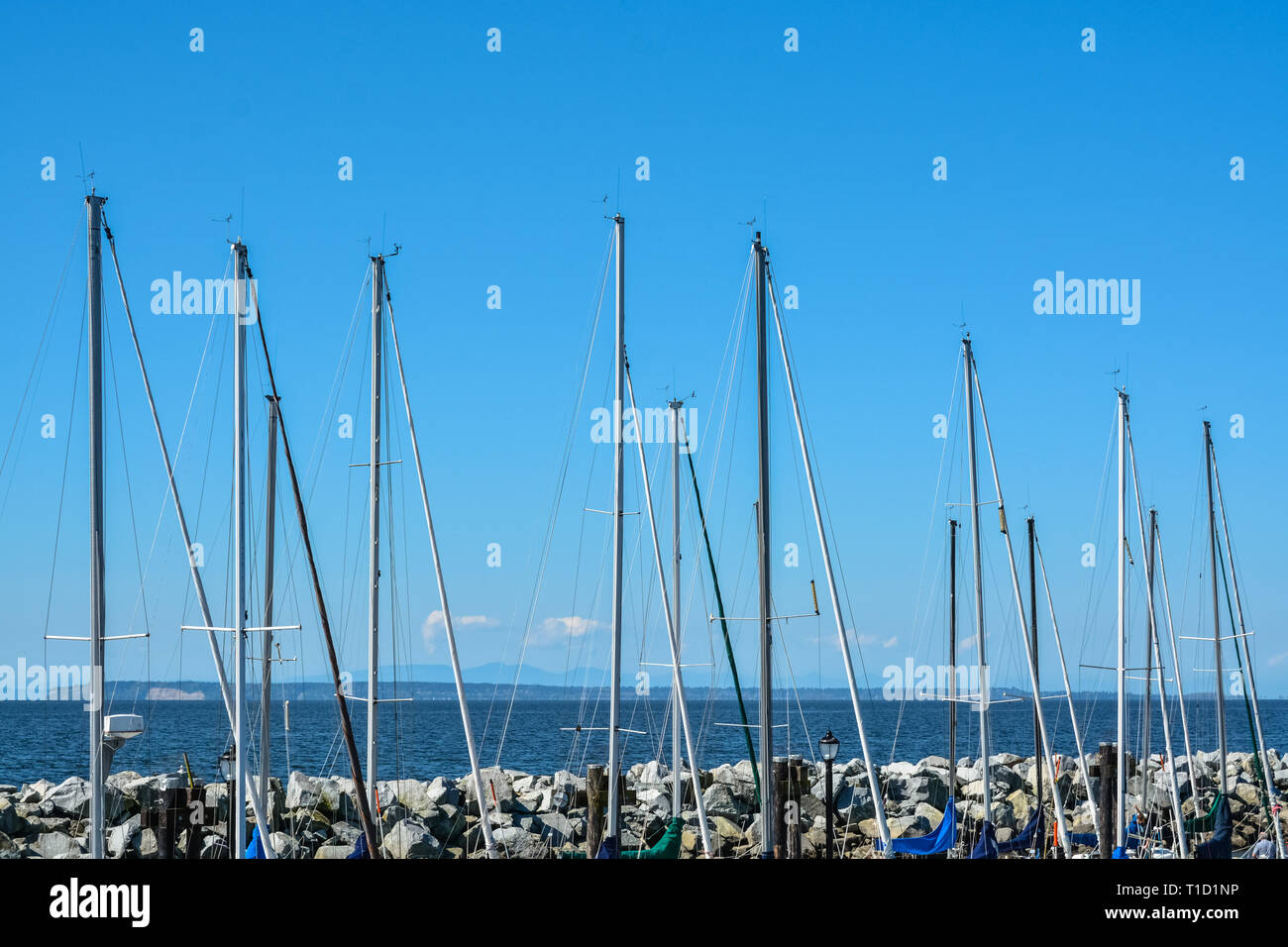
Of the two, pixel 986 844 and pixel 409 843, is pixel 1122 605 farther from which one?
pixel 409 843

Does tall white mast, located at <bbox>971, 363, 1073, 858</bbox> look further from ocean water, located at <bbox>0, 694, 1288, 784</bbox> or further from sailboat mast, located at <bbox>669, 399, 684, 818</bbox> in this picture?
ocean water, located at <bbox>0, 694, 1288, 784</bbox>

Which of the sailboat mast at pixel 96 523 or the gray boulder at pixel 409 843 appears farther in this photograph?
the gray boulder at pixel 409 843

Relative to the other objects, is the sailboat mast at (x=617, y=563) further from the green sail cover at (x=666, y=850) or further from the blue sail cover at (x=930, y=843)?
the blue sail cover at (x=930, y=843)

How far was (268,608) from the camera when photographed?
23.5 meters

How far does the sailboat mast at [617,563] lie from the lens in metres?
21.2

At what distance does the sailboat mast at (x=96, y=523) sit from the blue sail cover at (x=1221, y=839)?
830 inches

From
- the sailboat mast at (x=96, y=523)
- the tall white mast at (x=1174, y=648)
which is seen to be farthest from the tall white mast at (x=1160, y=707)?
the sailboat mast at (x=96, y=523)

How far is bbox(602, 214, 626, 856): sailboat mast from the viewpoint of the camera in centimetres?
2116

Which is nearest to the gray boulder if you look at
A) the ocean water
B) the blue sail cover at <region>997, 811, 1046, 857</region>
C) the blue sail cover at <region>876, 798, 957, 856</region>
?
the blue sail cover at <region>876, 798, 957, 856</region>

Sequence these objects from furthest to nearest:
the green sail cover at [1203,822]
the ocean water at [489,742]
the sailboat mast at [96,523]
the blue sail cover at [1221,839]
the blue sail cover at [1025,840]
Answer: the ocean water at [489,742]
the green sail cover at [1203,822]
the blue sail cover at [1025,840]
the blue sail cover at [1221,839]
the sailboat mast at [96,523]
